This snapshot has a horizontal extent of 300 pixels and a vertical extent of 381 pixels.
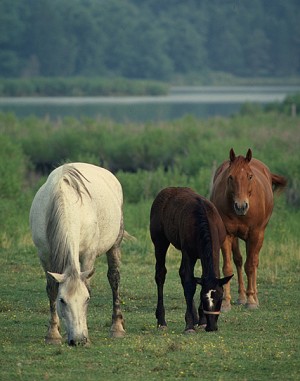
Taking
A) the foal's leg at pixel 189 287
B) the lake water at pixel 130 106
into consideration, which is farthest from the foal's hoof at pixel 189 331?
the lake water at pixel 130 106

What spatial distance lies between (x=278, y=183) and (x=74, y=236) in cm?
511

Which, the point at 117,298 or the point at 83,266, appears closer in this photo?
the point at 83,266

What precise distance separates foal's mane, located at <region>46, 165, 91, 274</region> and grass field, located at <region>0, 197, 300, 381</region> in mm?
690

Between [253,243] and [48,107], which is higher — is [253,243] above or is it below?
above

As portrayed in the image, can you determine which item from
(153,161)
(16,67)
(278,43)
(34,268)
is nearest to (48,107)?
(16,67)

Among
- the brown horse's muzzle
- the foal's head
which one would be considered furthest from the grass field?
the brown horse's muzzle

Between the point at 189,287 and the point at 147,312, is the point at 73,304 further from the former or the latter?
the point at 147,312

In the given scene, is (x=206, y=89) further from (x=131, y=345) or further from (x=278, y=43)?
(x=131, y=345)

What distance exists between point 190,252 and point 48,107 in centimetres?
6126

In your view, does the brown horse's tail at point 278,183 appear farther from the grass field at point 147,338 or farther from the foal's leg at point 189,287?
the foal's leg at point 189,287

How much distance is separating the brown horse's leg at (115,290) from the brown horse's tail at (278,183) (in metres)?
3.67

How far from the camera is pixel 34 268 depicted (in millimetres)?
14258

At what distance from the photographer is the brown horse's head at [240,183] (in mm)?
11219

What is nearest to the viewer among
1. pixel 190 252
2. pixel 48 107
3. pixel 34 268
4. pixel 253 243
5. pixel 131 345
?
pixel 131 345
